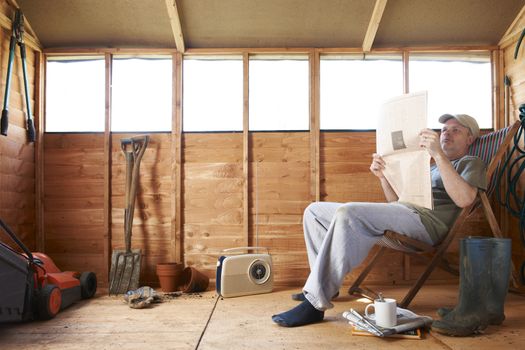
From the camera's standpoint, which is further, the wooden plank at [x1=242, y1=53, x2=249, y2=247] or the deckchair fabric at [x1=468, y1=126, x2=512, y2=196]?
the wooden plank at [x1=242, y1=53, x2=249, y2=247]

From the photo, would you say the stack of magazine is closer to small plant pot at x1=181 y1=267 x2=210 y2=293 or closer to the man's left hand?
the man's left hand

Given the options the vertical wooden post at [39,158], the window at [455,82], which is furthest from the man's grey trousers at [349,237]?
the vertical wooden post at [39,158]

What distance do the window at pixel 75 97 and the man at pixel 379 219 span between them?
186 centimetres

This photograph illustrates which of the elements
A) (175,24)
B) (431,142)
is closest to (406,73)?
(431,142)

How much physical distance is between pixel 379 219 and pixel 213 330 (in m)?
0.95

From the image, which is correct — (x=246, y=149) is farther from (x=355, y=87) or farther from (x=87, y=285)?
(x=87, y=285)

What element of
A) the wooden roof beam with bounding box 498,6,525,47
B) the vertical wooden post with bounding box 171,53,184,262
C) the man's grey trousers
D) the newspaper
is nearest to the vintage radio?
the vertical wooden post with bounding box 171,53,184,262

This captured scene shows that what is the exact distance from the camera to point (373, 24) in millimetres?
3201

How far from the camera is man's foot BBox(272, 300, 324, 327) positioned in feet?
6.89

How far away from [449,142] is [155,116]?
2064mm

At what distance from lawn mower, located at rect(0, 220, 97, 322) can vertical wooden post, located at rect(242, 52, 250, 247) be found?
3.75 feet

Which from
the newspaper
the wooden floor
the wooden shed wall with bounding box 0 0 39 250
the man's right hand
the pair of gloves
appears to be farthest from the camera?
the wooden shed wall with bounding box 0 0 39 250

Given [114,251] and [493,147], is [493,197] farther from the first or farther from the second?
[114,251]

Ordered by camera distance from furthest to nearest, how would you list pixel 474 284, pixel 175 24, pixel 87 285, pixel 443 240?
pixel 175 24
pixel 87 285
pixel 443 240
pixel 474 284
